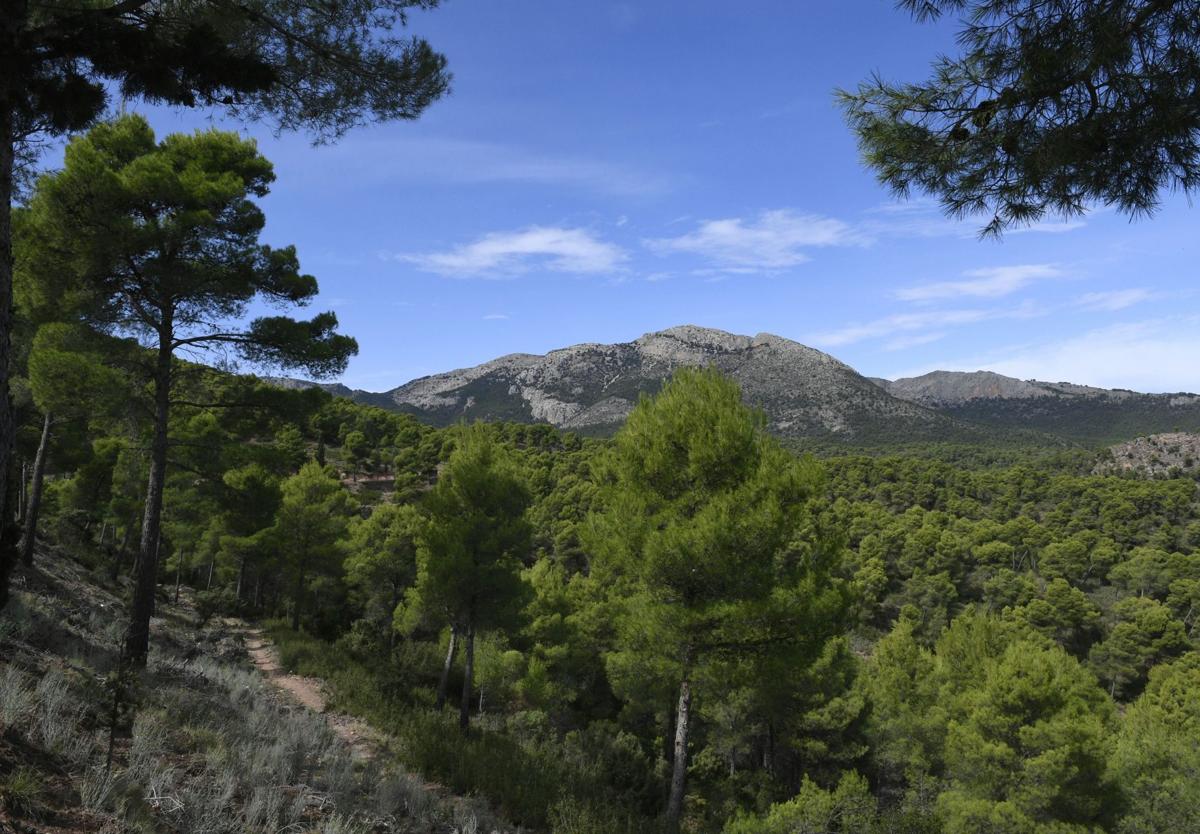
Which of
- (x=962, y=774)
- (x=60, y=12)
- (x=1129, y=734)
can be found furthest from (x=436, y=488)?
(x=1129, y=734)

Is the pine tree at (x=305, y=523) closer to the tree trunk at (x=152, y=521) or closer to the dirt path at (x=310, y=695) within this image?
the dirt path at (x=310, y=695)

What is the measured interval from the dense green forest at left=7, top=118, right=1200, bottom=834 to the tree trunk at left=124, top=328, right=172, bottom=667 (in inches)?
1.9

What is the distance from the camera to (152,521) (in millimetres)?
9633

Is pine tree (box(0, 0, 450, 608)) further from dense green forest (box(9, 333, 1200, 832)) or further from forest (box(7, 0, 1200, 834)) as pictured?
dense green forest (box(9, 333, 1200, 832))

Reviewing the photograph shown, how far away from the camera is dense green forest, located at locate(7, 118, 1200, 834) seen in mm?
8289

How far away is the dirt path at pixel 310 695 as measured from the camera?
9347 millimetres

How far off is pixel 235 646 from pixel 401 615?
5135 millimetres

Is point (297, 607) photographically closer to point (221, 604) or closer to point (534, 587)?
point (221, 604)

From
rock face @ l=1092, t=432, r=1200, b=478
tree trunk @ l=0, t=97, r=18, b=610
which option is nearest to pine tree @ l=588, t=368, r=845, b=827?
tree trunk @ l=0, t=97, r=18, b=610

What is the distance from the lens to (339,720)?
35.2ft

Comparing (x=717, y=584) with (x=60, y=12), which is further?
(x=717, y=584)

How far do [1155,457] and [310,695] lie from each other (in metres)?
139

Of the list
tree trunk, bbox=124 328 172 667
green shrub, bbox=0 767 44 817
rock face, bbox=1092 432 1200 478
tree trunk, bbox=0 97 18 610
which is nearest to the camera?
green shrub, bbox=0 767 44 817

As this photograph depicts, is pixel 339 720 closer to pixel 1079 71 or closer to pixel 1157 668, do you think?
pixel 1079 71
